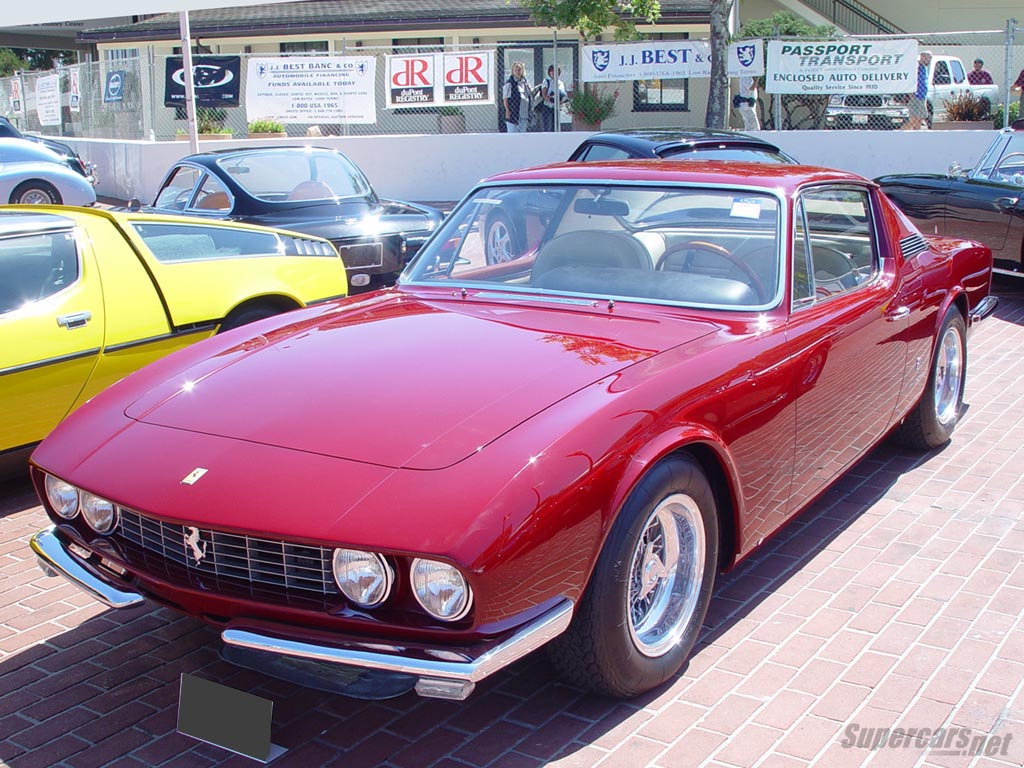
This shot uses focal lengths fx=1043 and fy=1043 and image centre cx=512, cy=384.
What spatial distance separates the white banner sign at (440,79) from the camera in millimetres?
16297

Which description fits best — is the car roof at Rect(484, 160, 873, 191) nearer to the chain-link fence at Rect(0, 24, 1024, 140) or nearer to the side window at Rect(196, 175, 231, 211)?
the side window at Rect(196, 175, 231, 211)

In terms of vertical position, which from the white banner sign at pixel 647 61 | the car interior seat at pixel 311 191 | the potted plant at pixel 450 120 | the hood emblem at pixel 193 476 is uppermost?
the white banner sign at pixel 647 61

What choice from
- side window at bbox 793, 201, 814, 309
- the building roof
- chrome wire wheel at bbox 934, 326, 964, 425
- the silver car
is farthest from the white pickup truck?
side window at bbox 793, 201, 814, 309

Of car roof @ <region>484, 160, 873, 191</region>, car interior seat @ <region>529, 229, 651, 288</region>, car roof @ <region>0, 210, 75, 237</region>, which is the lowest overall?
car interior seat @ <region>529, 229, 651, 288</region>

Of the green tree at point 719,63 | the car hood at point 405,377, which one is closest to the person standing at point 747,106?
the green tree at point 719,63

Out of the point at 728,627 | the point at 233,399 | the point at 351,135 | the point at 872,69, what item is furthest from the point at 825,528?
the point at 351,135

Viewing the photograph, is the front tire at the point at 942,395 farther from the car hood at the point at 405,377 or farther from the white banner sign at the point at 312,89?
the white banner sign at the point at 312,89

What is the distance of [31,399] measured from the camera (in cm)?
467

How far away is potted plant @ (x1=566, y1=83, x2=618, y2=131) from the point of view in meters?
19.5

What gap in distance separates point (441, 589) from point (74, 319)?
3151 mm

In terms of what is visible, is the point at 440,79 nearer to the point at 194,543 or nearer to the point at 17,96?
the point at 17,96

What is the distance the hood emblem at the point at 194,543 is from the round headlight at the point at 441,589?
2.07 ft

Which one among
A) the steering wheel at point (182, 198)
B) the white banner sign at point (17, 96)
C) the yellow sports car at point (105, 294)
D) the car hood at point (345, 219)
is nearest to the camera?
the yellow sports car at point (105, 294)

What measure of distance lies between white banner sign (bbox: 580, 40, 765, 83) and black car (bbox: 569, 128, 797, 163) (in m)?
6.86
